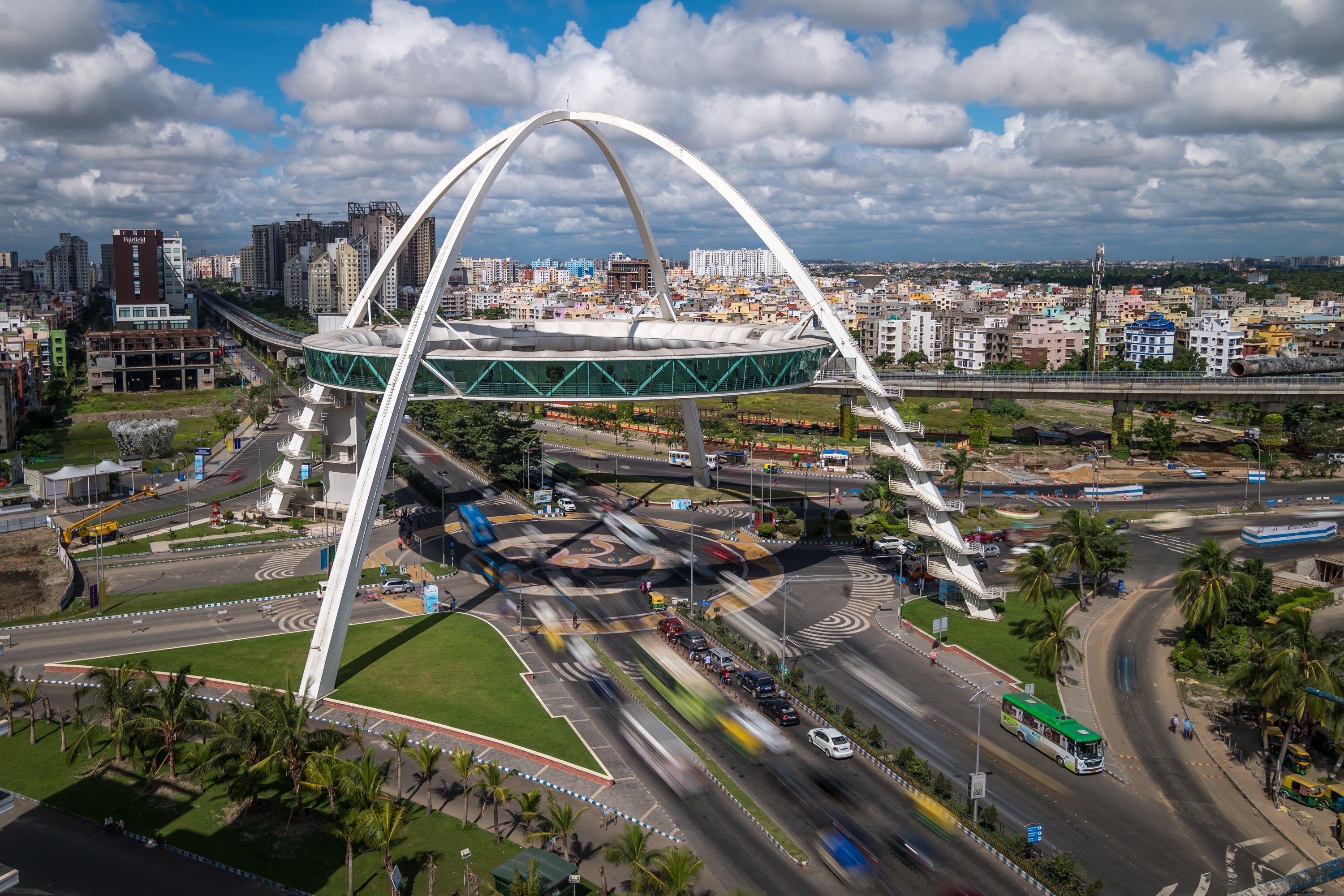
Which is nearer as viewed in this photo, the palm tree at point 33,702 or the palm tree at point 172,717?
the palm tree at point 172,717

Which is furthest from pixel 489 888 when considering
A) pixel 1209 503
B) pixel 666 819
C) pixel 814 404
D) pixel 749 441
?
pixel 814 404

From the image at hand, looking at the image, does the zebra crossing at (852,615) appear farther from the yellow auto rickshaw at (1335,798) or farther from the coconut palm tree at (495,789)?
the yellow auto rickshaw at (1335,798)

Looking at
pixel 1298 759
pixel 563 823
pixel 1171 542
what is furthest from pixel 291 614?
pixel 1171 542

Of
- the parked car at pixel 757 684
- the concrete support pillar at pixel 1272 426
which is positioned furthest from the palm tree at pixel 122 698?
the concrete support pillar at pixel 1272 426

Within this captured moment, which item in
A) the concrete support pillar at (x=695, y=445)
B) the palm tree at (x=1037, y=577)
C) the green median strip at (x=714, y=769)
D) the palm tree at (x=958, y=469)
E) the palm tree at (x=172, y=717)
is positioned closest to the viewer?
the green median strip at (x=714, y=769)

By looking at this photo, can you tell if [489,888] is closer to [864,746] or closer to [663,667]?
[864,746]

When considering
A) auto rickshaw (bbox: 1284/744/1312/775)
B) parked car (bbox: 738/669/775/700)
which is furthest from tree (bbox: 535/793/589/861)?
auto rickshaw (bbox: 1284/744/1312/775)
